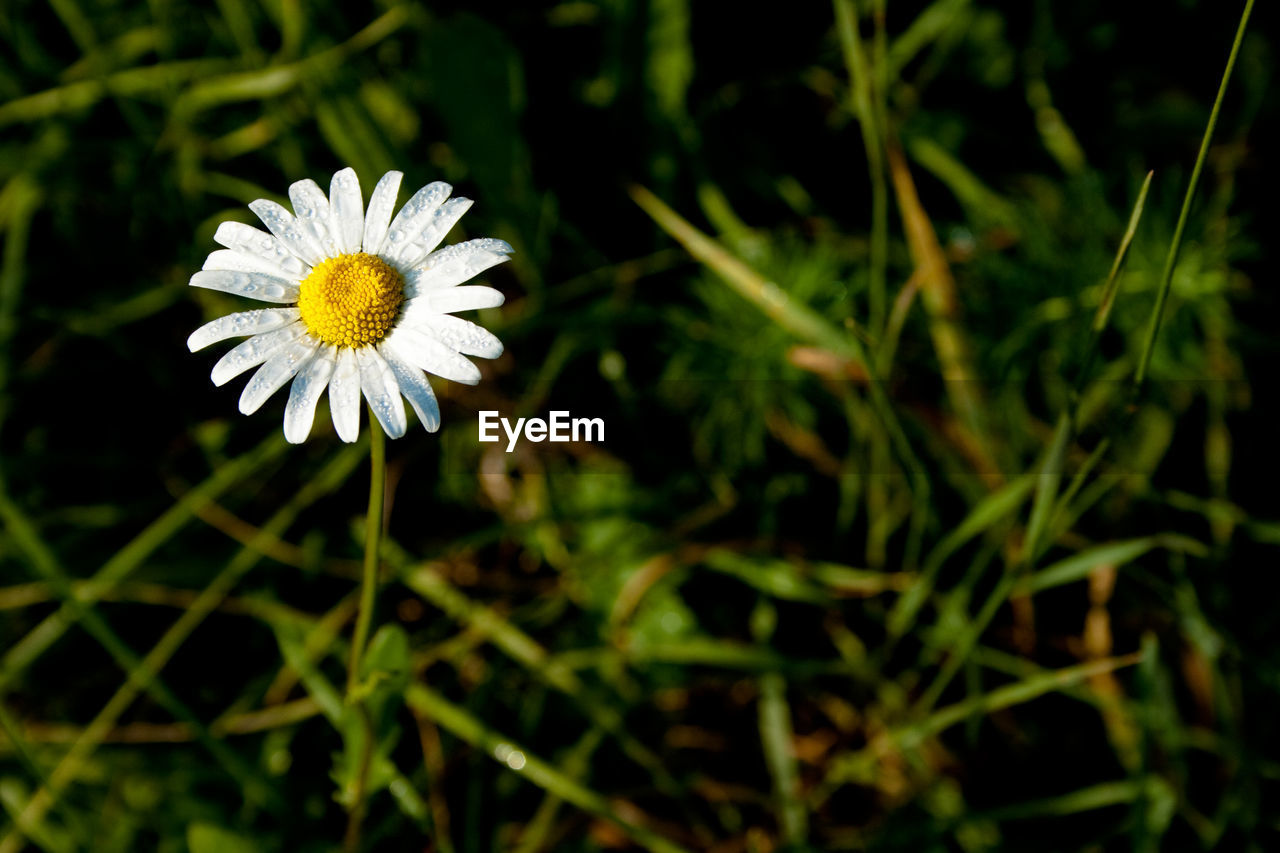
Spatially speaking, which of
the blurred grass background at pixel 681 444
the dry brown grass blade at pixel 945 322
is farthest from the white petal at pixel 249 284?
the dry brown grass blade at pixel 945 322

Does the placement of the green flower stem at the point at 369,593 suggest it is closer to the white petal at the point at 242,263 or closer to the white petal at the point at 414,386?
the white petal at the point at 414,386

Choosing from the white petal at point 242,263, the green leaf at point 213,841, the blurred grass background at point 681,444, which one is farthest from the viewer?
the blurred grass background at point 681,444

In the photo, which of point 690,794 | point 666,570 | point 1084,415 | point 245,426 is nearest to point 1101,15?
point 1084,415

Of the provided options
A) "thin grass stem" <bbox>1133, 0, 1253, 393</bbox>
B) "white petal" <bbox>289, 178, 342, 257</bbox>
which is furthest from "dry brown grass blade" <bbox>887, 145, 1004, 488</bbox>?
"white petal" <bbox>289, 178, 342, 257</bbox>

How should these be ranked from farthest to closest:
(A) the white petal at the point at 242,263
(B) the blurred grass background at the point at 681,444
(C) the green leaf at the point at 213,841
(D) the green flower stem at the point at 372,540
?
(B) the blurred grass background at the point at 681,444 < (C) the green leaf at the point at 213,841 < (A) the white petal at the point at 242,263 < (D) the green flower stem at the point at 372,540

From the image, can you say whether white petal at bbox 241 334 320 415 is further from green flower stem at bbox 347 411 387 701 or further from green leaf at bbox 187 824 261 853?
green leaf at bbox 187 824 261 853

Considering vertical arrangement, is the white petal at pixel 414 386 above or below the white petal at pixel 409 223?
below

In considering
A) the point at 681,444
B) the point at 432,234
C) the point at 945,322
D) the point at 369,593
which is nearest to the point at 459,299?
the point at 432,234
